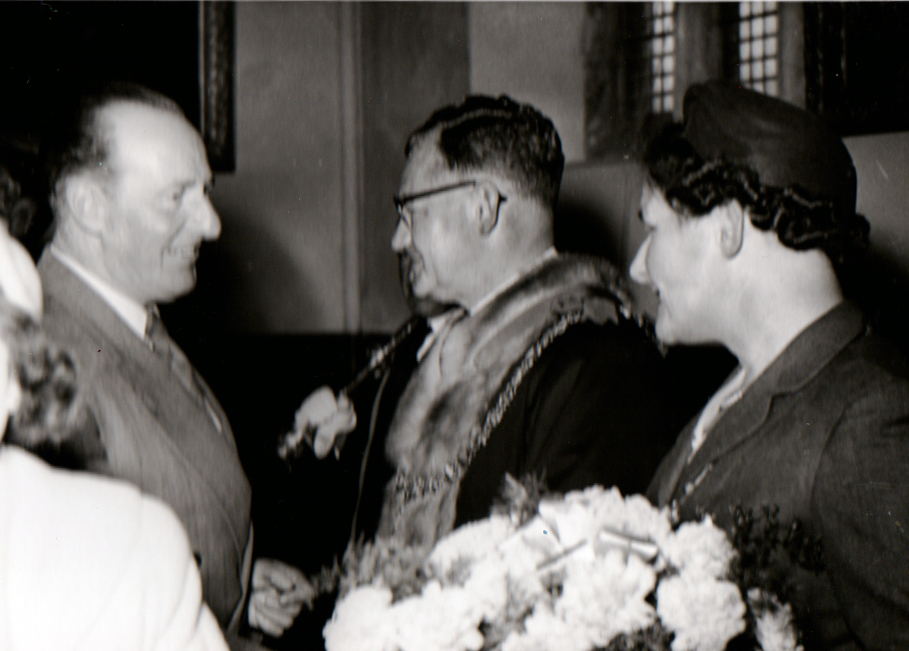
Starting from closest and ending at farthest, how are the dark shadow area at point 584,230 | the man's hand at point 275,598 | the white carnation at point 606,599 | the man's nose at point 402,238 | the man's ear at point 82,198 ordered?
1. the white carnation at point 606,599
2. the man's ear at point 82,198
3. the man's hand at point 275,598
4. the man's nose at point 402,238
5. the dark shadow area at point 584,230

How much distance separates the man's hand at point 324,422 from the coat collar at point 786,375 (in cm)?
79

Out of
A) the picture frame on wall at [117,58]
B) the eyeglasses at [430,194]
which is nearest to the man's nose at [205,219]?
the picture frame on wall at [117,58]

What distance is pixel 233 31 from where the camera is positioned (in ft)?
→ 6.63

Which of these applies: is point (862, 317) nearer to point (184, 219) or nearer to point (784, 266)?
point (784, 266)

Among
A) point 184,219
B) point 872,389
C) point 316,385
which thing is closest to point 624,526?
point 872,389

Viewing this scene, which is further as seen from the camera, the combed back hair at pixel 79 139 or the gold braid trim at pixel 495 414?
the gold braid trim at pixel 495 414

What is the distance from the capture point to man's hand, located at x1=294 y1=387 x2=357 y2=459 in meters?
1.62

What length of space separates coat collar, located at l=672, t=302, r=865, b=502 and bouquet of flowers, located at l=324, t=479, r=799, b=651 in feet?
0.78

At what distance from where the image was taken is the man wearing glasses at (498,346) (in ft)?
4.47

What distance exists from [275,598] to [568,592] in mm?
698

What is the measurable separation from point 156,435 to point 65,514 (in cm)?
42

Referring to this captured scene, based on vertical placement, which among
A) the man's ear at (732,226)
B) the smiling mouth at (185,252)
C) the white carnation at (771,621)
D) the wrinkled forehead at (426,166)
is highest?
the wrinkled forehead at (426,166)

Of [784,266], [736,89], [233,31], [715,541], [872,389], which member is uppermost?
[233,31]

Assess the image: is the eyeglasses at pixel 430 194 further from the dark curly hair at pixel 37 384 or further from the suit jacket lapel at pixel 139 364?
the dark curly hair at pixel 37 384
